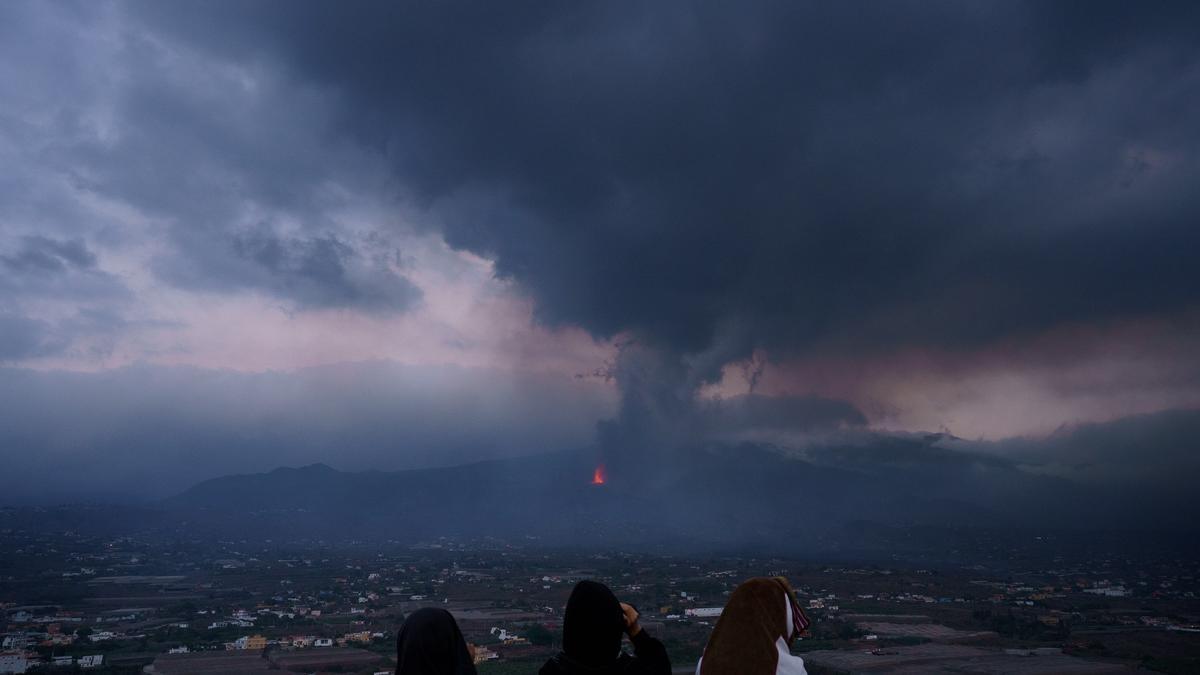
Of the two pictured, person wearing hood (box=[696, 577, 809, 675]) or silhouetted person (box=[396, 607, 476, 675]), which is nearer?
person wearing hood (box=[696, 577, 809, 675])

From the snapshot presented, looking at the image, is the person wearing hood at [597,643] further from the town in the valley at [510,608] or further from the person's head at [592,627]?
the town in the valley at [510,608]

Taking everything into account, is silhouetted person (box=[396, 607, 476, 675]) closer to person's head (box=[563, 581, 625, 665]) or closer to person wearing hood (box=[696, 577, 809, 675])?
person's head (box=[563, 581, 625, 665])

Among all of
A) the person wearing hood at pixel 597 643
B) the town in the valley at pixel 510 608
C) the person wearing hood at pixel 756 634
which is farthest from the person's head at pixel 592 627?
the town in the valley at pixel 510 608

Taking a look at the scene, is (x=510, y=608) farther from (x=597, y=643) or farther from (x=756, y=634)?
(x=756, y=634)

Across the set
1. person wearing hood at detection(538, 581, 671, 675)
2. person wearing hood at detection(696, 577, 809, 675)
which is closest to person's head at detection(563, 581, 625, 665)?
person wearing hood at detection(538, 581, 671, 675)

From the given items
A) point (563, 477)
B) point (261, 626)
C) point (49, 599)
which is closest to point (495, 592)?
point (261, 626)

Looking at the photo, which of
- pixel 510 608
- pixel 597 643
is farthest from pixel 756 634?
pixel 510 608

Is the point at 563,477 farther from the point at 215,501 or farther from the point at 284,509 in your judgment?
the point at 215,501
